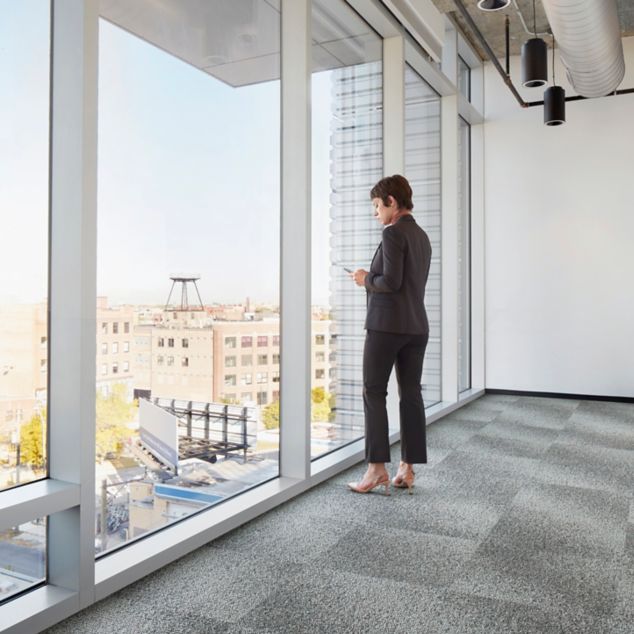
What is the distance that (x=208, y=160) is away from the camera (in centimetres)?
265

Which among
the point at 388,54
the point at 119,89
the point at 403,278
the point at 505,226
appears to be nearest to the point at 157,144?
the point at 119,89

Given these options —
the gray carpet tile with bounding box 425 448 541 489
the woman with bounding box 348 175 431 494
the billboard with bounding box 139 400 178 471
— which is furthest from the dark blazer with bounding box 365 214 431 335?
the billboard with bounding box 139 400 178 471

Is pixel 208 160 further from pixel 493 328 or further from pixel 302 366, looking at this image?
pixel 493 328

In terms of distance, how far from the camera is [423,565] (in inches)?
87.1

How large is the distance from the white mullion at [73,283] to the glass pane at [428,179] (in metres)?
3.41

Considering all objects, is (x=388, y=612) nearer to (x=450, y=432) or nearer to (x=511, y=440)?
(x=511, y=440)

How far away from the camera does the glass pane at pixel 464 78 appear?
239 inches

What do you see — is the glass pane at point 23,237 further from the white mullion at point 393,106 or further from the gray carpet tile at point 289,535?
the white mullion at point 393,106

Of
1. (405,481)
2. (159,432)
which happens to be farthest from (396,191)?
(159,432)

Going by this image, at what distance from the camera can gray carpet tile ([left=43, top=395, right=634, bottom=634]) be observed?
1.82m

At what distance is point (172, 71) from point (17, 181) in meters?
0.89

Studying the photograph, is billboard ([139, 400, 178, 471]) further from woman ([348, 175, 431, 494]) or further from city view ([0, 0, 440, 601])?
woman ([348, 175, 431, 494])

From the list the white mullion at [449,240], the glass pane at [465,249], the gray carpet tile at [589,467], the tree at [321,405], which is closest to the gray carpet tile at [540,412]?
the white mullion at [449,240]

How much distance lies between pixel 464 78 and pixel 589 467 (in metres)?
4.06
